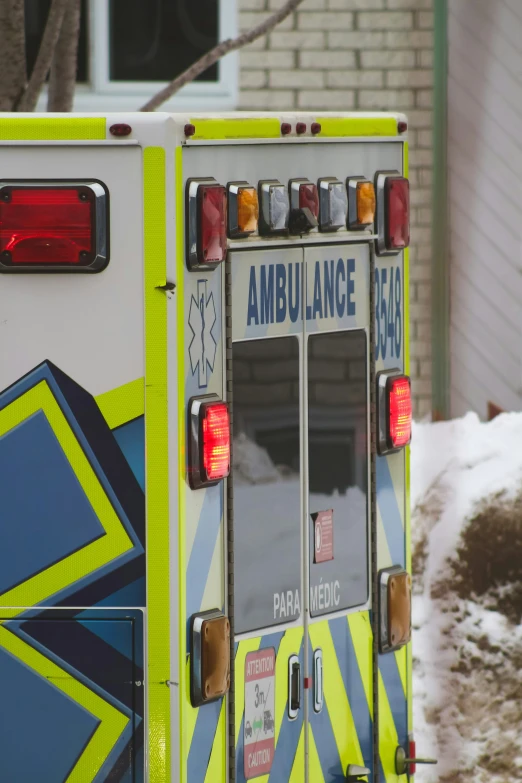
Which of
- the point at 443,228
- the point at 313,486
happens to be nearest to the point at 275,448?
the point at 313,486

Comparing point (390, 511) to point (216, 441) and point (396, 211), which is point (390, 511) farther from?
point (216, 441)

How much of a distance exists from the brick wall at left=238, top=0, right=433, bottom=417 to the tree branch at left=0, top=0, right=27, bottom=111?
10.0 feet

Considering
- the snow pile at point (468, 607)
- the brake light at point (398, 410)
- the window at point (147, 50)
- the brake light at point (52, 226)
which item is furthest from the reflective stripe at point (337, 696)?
the window at point (147, 50)

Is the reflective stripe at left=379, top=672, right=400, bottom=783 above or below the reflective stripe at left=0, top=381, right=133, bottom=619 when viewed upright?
below

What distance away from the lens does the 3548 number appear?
4258 millimetres

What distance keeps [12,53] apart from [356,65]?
343 cm

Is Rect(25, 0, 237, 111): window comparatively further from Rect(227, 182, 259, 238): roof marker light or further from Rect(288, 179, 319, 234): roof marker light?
Rect(227, 182, 259, 238): roof marker light

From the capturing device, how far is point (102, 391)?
11.3 feet

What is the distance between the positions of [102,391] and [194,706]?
770 mm

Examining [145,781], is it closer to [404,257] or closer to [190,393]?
[190,393]

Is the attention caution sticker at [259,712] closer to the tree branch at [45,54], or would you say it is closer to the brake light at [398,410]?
the brake light at [398,410]

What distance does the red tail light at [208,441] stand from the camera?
3.44 meters

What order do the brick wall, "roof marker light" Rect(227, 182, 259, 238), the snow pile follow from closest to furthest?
"roof marker light" Rect(227, 182, 259, 238)
the snow pile
the brick wall

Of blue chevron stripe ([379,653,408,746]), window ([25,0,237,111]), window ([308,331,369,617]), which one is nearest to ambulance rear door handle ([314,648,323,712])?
window ([308,331,369,617])
